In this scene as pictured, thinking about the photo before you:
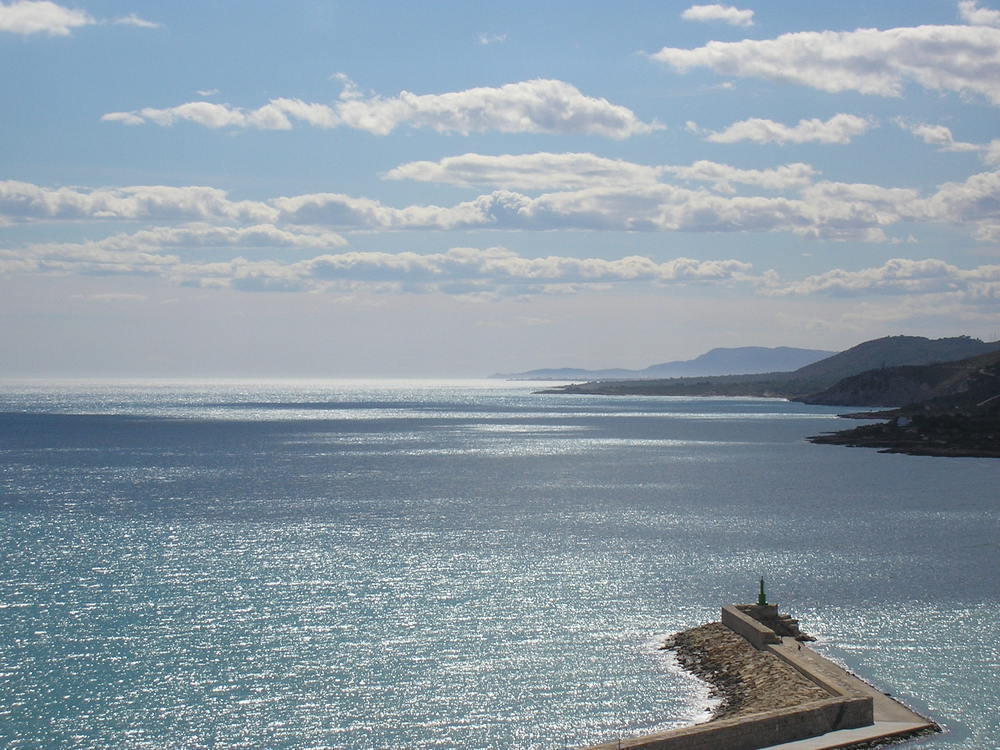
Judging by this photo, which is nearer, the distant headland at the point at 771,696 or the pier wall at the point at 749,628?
the distant headland at the point at 771,696

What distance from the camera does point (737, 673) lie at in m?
32.6

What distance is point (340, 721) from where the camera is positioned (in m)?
28.8

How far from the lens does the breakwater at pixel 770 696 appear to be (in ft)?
82.4

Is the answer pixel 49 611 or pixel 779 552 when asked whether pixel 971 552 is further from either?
pixel 49 611

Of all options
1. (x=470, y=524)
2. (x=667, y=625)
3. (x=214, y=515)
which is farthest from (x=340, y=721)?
(x=214, y=515)

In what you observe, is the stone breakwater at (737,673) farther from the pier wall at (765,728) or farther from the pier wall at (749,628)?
the pier wall at (765,728)

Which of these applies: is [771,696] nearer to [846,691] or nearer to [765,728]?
[846,691]

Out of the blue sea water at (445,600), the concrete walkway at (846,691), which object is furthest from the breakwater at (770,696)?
the blue sea water at (445,600)

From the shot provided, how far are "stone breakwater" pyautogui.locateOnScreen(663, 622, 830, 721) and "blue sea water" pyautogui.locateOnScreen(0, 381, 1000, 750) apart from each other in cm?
89

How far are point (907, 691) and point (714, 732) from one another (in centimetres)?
973

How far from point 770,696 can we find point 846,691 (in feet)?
7.49

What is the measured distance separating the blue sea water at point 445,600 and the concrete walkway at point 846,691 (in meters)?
0.85

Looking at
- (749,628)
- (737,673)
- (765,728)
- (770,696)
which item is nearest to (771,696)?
(770,696)

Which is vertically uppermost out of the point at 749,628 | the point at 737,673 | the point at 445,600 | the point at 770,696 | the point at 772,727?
the point at 749,628
